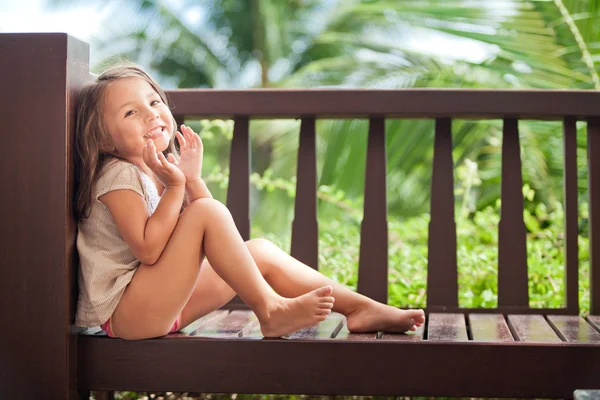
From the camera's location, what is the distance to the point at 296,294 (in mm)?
1995

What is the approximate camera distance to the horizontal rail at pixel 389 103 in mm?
2225

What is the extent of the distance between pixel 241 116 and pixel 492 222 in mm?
1546

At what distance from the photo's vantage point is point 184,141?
1.84m

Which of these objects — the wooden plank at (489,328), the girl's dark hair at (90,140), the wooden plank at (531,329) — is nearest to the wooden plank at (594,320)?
the wooden plank at (531,329)

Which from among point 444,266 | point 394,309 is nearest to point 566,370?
point 394,309

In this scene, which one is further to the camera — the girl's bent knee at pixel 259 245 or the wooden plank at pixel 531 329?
the girl's bent knee at pixel 259 245

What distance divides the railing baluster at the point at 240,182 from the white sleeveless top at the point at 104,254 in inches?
20.6

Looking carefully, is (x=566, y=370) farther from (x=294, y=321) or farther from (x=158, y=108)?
(x=158, y=108)

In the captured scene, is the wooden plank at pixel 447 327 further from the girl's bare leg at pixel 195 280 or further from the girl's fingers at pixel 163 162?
the girl's fingers at pixel 163 162

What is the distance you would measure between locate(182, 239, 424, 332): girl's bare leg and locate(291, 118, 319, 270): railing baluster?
0.33m

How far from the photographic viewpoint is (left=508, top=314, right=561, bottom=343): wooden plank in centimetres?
189

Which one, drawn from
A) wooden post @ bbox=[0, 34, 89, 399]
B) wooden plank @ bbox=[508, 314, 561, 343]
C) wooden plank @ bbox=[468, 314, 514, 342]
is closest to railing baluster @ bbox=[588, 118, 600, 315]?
wooden plank @ bbox=[508, 314, 561, 343]

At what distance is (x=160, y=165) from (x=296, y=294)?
0.52 m

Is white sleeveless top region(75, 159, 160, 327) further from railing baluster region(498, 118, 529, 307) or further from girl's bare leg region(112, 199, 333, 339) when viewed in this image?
railing baluster region(498, 118, 529, 307)
